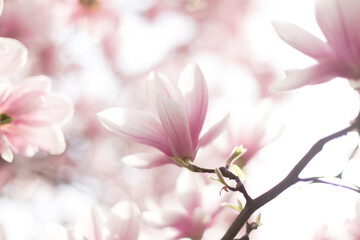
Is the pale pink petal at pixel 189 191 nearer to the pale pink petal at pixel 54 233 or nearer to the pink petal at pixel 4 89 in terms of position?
the pale pink petal at pixel 54 233

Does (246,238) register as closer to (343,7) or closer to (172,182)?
(343,7)

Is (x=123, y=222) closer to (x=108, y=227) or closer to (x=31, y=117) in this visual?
(x=108, y=227)

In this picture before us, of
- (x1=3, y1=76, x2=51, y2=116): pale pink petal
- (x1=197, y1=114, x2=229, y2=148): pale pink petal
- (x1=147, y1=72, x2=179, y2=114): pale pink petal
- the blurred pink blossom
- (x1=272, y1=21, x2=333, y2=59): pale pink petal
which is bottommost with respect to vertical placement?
the blurred pink blossom

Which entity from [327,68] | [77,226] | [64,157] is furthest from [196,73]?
[64,157]

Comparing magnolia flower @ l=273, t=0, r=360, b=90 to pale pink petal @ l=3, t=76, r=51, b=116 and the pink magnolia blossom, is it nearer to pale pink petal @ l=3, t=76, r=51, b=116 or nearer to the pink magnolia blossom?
the pink magnolia blossom

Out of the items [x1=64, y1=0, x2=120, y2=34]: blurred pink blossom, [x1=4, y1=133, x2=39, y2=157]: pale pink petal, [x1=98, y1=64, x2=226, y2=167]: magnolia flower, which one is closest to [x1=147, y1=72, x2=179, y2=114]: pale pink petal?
[x1=98, y1=64, x2=226, y2=167]: magnolia flower

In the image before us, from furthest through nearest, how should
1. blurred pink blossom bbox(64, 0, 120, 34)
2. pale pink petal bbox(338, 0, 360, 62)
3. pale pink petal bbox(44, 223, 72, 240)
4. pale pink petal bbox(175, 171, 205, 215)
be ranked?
blurred pink blossom bbox(64, 0, 120, 34)
pale pink petal bbox(175, 171, 205, 215)
pale pink petal bbox(44, 223, 72, 240)
pale pink petal bbox(338, 0, 360, 62)

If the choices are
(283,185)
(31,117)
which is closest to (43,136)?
(31,117)

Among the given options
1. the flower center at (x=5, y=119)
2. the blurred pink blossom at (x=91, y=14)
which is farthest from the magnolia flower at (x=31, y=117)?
the blurred pink blossom at (x=91, y=14)
